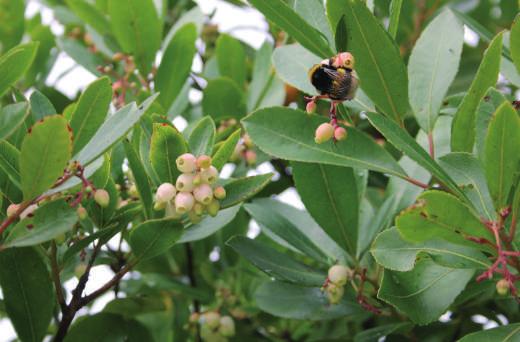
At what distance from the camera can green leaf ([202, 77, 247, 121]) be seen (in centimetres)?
179

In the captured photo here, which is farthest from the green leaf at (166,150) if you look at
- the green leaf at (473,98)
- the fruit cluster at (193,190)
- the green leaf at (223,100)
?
the green leaf at (223,100)

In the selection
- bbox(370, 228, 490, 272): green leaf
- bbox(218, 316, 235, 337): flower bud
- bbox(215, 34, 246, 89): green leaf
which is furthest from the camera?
bbox(215, 34, 246, 89): green leaf

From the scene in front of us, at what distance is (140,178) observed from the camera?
4.12 feet

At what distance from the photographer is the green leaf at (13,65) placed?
1215 millimetres

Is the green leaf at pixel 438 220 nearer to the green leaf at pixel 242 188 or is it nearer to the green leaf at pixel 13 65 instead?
the green leaf at pixel 242 188

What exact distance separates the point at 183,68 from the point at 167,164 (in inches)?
19.5

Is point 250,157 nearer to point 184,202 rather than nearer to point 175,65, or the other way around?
point 175,65

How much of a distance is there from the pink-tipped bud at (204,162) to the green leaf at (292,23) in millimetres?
236

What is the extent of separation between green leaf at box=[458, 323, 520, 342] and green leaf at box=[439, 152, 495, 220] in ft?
0.56

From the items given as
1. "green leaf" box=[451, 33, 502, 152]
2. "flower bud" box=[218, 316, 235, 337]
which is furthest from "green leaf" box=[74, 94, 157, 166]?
"flower bud" box=[218, 316, 235, 337]

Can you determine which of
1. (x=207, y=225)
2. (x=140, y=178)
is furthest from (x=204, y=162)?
(x=207, y=225)

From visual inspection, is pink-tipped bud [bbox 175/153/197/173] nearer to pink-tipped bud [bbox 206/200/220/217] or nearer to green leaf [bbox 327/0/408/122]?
pink-tipped bud [bbox 206/200/220/217]

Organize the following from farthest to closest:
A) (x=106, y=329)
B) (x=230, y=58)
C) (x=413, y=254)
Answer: (x=230, y=58) → (x=106, y=329) → (x=413, y=254)

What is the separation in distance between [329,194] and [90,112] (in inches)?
16.9
